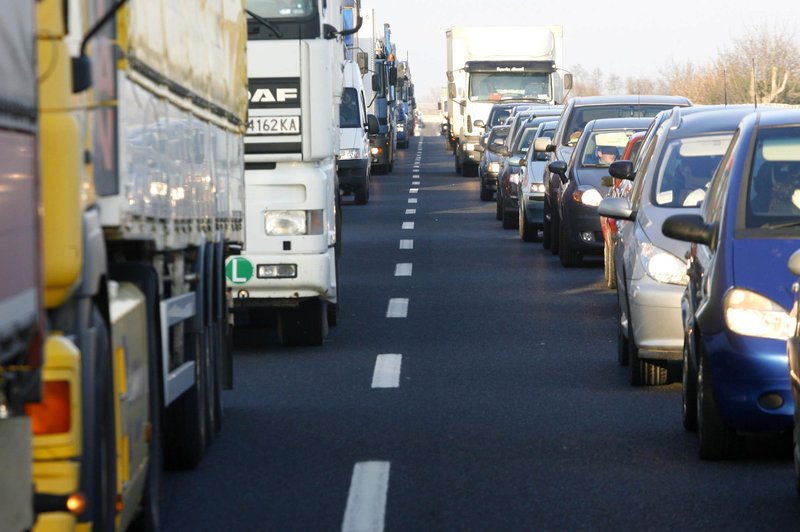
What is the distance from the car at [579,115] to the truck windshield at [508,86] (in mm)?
24460

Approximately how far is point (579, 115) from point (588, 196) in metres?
3.74

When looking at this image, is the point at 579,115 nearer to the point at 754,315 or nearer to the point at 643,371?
the point at 643,371

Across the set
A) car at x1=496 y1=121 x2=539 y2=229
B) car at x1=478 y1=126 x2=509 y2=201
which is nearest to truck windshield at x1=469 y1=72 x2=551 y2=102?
car at x1=478 y1=126 x2=509 y2=201

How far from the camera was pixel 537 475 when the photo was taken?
8.33m

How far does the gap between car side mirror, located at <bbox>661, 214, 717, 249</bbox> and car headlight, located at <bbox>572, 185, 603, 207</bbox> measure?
461 inches

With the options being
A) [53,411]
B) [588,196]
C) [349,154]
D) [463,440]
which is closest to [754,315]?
[463,440]

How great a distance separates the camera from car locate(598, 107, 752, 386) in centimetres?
1077

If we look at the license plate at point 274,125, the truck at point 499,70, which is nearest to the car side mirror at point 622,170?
the license plate at point 274,125

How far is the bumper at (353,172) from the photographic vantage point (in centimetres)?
3665

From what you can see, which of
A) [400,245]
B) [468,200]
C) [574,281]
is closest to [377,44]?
[468,200]

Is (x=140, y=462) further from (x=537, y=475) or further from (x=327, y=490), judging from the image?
(x=537, y=475)

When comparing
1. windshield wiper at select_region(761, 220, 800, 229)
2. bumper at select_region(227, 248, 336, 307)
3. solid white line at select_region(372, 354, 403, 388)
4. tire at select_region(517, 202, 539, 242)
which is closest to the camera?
windshield wiper at select_region(761, 220, 800, 229)

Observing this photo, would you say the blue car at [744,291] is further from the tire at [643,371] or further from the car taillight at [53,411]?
the car taillight at [53,411]

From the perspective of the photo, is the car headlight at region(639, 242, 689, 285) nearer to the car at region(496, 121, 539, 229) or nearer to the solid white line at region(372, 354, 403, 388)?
the solid white line at region(372, 354, 403, 388)
